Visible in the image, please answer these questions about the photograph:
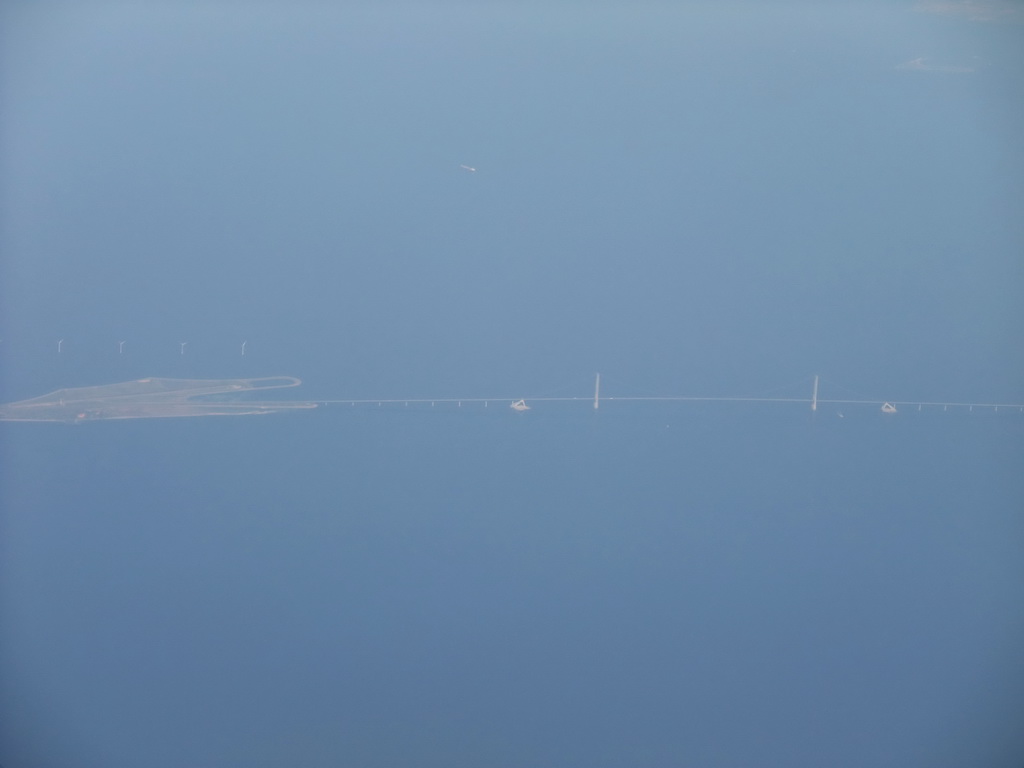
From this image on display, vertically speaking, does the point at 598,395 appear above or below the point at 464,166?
below

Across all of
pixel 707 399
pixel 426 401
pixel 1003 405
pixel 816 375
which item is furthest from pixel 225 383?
pixel 1003 405

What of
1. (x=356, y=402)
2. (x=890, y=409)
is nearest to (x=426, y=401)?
(x=356, y=402)

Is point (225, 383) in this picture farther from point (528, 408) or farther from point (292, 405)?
point (528, 408)

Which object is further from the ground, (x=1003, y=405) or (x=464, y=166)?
(x=464, y=166)

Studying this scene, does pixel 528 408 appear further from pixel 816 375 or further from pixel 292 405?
pixel 816 375

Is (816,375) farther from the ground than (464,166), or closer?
closer

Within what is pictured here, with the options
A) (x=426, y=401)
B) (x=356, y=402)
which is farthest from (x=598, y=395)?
(x=356, y=402)

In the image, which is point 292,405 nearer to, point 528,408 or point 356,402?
point 356,402
